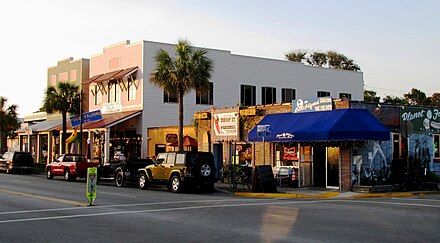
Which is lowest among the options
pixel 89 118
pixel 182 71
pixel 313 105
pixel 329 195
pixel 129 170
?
pixel 329 195

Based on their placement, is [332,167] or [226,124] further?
[226,124]

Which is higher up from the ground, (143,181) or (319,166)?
(319,166)

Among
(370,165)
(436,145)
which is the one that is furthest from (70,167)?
(436,145)

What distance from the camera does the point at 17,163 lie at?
43062 mm

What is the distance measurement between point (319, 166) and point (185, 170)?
692cm

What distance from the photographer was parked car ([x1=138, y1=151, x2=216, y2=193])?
A: 2478 cm

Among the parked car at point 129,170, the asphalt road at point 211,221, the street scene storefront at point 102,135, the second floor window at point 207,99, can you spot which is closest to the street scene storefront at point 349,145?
the asphalt road at point 211,221

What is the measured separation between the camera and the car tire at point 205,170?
25.1 meters

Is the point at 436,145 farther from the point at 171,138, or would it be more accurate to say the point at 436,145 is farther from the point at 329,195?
the point at 171,138

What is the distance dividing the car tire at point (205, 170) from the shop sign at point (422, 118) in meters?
9.38

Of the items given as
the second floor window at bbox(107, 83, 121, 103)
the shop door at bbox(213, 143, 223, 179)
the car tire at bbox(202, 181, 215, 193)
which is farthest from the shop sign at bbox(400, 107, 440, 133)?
the second floor window at bbox(107, 83, 121, 103)

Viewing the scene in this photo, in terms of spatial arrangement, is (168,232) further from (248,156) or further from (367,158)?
(248,156)

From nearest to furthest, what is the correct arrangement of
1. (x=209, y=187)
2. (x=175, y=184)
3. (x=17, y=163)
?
1. (x=175, y=184)
2. (x=209, y=187)
3. (x=17, y=163)

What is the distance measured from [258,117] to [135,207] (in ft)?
45.1
